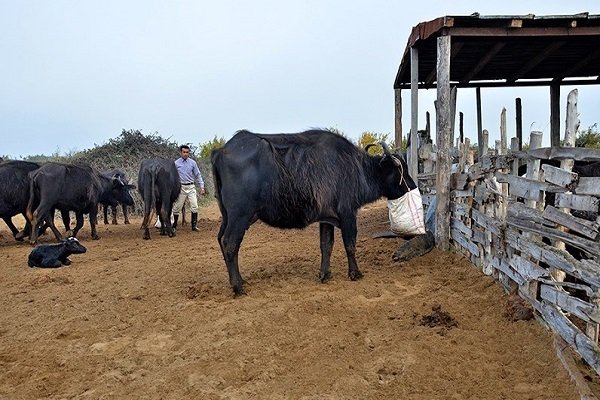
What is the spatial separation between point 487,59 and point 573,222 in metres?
7.38

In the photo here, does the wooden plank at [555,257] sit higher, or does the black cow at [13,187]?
the black cow at [13,187]

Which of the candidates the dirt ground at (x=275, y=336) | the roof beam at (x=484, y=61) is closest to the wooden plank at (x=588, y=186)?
the dirt ground at (x=275, y=336)

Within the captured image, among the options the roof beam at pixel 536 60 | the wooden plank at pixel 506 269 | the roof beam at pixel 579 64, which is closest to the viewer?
the wooden plank at pixel 506 269

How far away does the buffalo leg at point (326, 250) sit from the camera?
670 cm

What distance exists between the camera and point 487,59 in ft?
34.4

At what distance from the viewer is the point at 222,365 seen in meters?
4.29

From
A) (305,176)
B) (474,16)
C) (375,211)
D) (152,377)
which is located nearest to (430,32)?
(474,16)

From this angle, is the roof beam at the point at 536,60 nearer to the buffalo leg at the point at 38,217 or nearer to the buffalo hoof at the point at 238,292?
the buffalo hoof at the point at 238,292

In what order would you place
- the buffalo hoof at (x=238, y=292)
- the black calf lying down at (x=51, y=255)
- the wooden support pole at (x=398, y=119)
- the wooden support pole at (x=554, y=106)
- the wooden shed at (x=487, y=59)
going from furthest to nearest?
the wooden support pole at (x=554, y=106), the wooden support pole at (x=398, y=119), the black calf lying down at (x=51, y=255), the wooden shed at (x=487, y=59), the buffalo hoof at (x=238, y=292)

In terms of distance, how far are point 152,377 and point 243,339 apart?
921 mm

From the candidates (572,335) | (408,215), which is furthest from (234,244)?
(572,335)

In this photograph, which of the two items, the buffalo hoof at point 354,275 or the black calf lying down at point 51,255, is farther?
the black calf lying down at point 51,255

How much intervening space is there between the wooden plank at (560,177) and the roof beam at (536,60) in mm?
6087

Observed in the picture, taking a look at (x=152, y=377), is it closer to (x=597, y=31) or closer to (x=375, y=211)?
(x=597, y=31)
